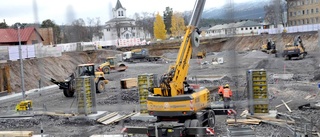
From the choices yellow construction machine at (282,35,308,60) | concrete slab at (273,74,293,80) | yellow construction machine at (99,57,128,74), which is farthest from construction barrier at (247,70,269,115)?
yellow construction machine at (99,57,128,74)

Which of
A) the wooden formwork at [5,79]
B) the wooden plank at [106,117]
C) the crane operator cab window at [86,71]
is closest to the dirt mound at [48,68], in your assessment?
the wooden formwork at [5,79]

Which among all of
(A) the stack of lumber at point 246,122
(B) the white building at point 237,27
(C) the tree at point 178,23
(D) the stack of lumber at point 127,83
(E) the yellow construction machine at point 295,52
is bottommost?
(A) the stack of lumber at point 246,122

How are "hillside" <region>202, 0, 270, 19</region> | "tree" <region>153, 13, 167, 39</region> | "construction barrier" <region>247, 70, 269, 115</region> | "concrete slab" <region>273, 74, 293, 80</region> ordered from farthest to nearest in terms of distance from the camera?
"tree" <region>153, 13, 167, 39</region> < "concrete slab" <region>273, 74, 293, 80</region> < "construction barrier" <region>247, 70, 269, 115</region> < "hillside" <region>202, 0, 270, 19</region>

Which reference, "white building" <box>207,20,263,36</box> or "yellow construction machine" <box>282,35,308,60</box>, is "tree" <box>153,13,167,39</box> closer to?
"yellow construction machine" <box>282,35,308,60</box>

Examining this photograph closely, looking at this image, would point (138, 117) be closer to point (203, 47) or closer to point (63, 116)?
point (63, 116)

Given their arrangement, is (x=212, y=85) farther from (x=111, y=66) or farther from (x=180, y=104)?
(x=111, y=66)

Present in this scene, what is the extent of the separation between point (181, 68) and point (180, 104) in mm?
418

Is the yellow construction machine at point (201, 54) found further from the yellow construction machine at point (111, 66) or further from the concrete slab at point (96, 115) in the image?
the concrete slab at point (96, 115)

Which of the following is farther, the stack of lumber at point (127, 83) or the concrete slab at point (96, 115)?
the stack of lumber at point (127, 83)

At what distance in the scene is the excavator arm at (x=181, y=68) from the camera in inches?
136

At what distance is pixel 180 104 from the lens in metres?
3.36

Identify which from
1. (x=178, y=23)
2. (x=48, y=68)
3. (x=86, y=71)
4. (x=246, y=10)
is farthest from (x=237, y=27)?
(x=48, y=68)

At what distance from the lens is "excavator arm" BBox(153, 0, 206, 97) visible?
3467 mm

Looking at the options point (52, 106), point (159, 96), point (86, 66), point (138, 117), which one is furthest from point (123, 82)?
point (159, 96)
